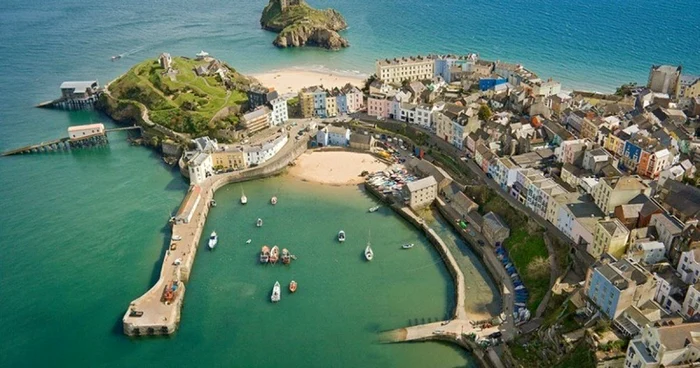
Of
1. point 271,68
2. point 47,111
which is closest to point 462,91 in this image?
point 271,68

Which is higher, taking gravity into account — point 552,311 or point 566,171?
point 566,171

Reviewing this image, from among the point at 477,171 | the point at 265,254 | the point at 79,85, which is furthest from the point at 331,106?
the point at 79,85

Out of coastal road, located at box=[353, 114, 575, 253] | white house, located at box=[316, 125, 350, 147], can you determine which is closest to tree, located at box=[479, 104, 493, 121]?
coastal road, located at box=[353, 114, 575, 253]

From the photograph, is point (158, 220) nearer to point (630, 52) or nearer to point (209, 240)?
point (209, 240)

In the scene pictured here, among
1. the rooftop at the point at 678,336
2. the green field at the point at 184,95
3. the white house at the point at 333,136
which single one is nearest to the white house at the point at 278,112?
the green field at the point at 184,95

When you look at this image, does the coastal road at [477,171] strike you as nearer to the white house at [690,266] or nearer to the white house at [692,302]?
the white house at [690,266]
